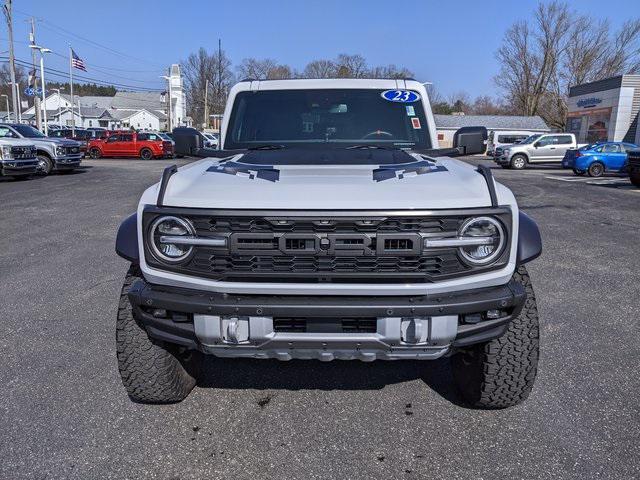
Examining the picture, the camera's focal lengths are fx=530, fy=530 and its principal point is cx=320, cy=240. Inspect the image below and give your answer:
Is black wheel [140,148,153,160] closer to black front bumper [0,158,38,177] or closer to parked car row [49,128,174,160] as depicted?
parked car row [49,128,174,160]

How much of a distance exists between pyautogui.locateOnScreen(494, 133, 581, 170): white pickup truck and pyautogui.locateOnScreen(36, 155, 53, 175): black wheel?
21.6 metres

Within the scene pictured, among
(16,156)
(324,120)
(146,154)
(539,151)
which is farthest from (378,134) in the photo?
(146,154)

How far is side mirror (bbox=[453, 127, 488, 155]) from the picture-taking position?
388cm

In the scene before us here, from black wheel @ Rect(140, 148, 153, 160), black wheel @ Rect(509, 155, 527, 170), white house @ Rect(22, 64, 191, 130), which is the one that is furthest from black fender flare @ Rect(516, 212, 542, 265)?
white house @ Rect(22, 64, 191, 130)

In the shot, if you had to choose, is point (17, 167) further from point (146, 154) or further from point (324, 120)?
point (146, 154)

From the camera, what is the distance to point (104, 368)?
3.48m

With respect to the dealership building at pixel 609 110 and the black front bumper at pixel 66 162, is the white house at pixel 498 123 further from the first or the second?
the black front bumper at pixel 66 162

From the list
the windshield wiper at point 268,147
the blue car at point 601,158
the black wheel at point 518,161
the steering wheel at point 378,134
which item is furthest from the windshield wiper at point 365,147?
the black wheel at point 518,161

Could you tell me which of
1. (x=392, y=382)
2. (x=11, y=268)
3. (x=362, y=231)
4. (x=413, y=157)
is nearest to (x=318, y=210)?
(x=362, y=231)

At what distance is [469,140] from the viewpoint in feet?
12.8

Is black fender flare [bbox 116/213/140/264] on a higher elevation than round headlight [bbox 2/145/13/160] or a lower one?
higher

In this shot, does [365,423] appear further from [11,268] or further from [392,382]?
[11,268]

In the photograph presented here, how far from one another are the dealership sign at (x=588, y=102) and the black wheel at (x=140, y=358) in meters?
42.7

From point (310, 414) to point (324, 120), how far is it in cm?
218
